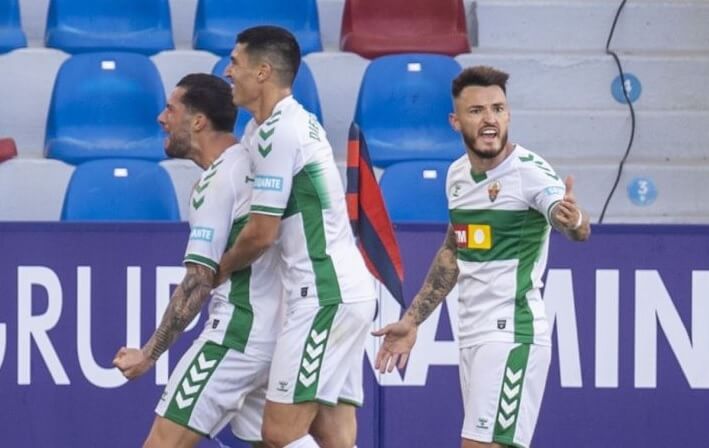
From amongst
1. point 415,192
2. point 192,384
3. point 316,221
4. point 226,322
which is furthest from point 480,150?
point 415,192

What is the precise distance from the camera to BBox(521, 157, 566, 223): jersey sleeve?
6.02 metres

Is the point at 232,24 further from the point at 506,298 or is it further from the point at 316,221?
the point at 506,298

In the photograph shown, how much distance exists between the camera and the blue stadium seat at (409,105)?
383 inches

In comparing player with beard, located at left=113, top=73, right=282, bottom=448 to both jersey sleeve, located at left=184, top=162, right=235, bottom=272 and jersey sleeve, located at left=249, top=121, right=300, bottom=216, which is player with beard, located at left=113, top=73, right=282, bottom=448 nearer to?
jersey sleeve, located at left=184, top=162, right=235, bottom=272

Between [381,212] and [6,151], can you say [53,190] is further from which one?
[381,212]

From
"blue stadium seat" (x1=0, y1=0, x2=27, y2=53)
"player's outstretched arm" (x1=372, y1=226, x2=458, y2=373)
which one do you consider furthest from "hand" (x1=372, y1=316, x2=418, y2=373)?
"blue stadium seat" (x1=0, y1=0, x2=27, y2=53)

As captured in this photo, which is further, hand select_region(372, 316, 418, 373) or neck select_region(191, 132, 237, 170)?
hand select_region(372, 316, 418, 373)

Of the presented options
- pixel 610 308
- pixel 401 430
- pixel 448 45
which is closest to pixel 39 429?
pixel 401 430

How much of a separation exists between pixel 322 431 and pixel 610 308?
6.41 ft

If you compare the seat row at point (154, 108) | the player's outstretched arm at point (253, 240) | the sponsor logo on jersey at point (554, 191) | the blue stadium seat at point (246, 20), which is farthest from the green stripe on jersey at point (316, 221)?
the blue stadium seat at point (246, 20)

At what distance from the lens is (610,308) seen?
7695 millimetres

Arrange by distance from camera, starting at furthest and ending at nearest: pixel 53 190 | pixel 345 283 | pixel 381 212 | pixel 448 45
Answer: pixel 448 45, pixel 53 190, pixel 381 212, pixel 345 283

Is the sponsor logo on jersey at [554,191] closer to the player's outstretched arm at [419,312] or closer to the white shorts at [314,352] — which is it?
the player's outstretched arm at [419,312]

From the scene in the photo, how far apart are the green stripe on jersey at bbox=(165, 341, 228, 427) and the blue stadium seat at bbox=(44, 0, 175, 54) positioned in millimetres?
4331
